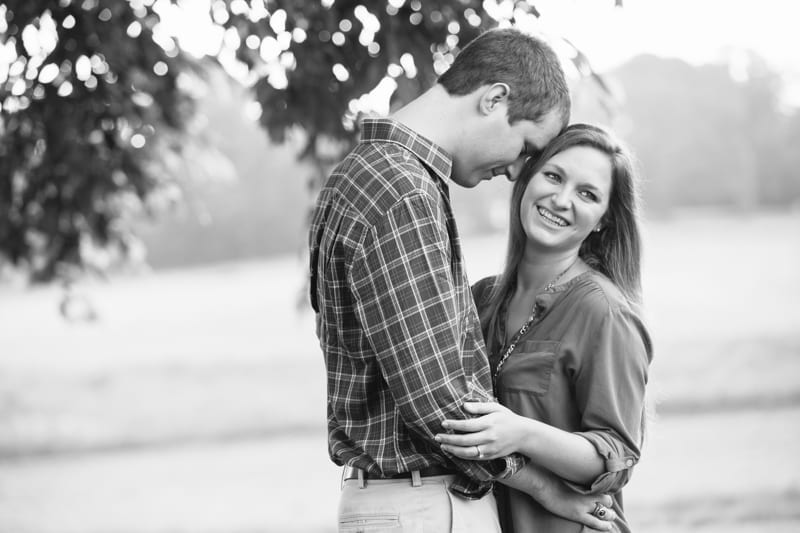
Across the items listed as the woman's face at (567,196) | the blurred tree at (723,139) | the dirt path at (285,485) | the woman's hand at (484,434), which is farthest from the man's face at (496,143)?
the blurred tree at (723,139)

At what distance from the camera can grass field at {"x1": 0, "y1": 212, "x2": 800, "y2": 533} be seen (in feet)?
31.6

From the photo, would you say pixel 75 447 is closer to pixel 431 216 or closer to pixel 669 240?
pixel 431 216

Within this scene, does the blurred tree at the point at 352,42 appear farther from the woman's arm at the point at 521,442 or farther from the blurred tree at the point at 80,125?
the woman's arm at the point at 521,442

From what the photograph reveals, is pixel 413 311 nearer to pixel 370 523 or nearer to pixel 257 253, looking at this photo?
pixel 370 523

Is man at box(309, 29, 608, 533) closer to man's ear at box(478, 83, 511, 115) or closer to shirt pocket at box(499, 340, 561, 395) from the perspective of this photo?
man's ear at box(478, 83, 511, 115)

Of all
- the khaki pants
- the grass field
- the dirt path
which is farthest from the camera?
the grass field

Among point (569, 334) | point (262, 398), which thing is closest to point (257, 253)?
point (262, 398)

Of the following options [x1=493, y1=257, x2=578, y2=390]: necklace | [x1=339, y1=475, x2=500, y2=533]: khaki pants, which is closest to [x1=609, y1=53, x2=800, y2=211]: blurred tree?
[x1=493, y1=257, x2=578, y2=390]: necklace

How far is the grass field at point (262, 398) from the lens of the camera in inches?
379

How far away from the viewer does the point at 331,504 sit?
988 cm

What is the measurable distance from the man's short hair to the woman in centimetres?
28

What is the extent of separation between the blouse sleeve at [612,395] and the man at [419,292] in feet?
0.51

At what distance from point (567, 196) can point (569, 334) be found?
1.33 feet

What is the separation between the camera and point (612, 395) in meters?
2.34
